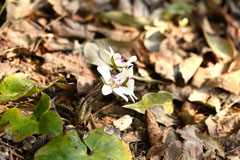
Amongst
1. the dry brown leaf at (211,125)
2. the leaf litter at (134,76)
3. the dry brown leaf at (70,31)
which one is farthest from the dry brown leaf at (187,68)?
the dry brown leaf at (70,31)

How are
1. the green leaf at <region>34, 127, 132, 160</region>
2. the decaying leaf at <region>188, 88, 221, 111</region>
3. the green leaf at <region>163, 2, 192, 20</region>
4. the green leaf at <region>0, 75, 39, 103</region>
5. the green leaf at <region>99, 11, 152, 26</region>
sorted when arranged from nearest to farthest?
the green leaf at <region>34, 127, 132, 160</region> → the green leaf at <region>0, 75, 39, 103</region> → the decaying leaf at <region>188, 88, 221, 111</region> → the green leaf at <region>99, 11, 152, 26</region> → the green leaf at <region>163, 2, 192, 20</region>

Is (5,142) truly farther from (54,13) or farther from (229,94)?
(229,94)

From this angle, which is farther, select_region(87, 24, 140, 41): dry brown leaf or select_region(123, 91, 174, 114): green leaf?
select_region(87, 24, 140, 41): dry brown leaf

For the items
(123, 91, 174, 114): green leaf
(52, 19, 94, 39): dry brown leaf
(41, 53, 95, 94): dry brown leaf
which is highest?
(52, 19, 94, 39): dry brown leaf

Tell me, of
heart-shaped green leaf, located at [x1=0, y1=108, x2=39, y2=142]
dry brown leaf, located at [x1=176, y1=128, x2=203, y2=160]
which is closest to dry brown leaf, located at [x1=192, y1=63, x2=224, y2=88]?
dry brown leaf, located at [x1=176, y1=128, x2=203, y2=160]

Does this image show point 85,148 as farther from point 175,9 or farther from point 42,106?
point 175,9

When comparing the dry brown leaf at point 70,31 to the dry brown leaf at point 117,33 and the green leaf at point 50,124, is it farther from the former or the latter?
the green leaf at point 50,124

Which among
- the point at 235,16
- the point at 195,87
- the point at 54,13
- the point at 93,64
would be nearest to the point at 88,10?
the point at 54,13

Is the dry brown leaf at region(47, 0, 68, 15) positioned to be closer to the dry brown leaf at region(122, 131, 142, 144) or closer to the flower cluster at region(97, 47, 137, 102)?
the flower cluster at region(97, 47, 137, 102)

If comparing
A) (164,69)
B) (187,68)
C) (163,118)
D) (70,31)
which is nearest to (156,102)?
(163,118)
